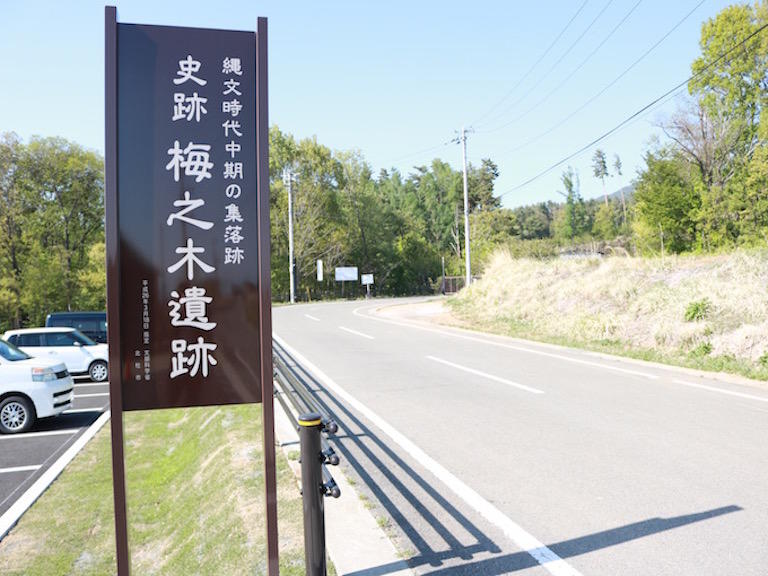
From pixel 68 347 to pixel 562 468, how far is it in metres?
13.4

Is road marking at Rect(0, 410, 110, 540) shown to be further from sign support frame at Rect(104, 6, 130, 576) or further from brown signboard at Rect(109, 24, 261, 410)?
brown signboard at Rect(109, 24, 261, 410)

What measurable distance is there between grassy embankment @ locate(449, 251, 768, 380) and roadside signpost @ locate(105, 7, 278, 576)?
29.7 feet

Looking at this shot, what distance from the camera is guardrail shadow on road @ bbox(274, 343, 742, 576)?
11.6 ft

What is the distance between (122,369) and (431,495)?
2.69 meters

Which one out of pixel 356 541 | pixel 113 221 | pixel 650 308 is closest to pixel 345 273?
pixel 650 308

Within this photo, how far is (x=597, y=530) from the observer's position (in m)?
3.97

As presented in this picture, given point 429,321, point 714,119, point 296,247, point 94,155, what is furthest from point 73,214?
point 714,119

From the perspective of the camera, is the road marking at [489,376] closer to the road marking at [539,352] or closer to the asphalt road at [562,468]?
the asphalt road at [562,468]

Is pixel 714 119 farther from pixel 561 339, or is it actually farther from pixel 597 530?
pixel 597 530

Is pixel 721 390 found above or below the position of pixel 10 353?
below

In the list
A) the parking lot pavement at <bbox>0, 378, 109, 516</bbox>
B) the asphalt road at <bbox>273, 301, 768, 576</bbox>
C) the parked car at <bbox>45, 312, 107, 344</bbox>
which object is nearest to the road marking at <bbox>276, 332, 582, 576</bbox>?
the asphalt road at <bbox>273, 301, 768, 576</bbox>

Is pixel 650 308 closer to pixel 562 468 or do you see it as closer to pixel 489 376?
pixel 489 376

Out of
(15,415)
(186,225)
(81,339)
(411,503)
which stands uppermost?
(186,225)

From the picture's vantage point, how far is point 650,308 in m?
14.6
